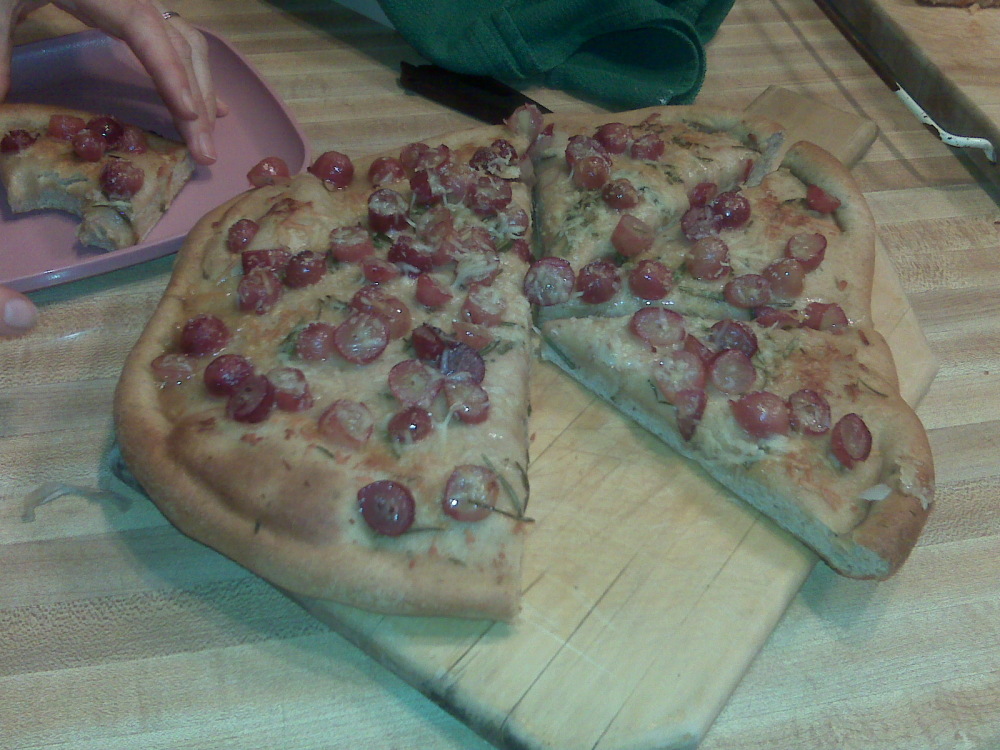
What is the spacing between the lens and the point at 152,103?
3.51m

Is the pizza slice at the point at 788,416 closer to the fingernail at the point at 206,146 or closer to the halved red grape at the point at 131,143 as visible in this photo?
the fingernail at the point at 206,146

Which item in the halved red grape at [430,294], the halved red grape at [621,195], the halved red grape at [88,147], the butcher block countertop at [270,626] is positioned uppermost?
the halved red grape at [621,195]

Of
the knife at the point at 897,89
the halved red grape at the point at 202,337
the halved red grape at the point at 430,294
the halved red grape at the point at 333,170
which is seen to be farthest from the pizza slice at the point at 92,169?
the knife at the point at 897,89

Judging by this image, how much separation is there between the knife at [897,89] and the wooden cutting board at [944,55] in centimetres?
7

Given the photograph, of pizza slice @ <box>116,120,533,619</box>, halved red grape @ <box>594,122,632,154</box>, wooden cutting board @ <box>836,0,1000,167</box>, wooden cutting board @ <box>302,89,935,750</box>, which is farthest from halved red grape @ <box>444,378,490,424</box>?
wooden cutting board @ <box>836,0,1000,167</box>

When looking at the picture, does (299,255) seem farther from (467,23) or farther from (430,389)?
(467,23)

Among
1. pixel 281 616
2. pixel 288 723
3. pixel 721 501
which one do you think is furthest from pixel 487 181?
pixel 288 723

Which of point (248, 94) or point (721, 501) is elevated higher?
point (248, 94)

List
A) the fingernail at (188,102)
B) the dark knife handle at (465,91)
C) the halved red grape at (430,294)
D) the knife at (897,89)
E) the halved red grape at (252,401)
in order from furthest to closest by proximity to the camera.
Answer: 1. the dark knife handle at (465,91)
2. the knife at (897,89)
3. the fingernail at (188,102)
4. the halved red grape at (430,294)
5. the halved red grape at (252,401)

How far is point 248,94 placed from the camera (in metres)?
3.57

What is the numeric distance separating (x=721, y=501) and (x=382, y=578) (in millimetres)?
1047

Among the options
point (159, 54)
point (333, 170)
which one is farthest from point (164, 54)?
point (333, 170)

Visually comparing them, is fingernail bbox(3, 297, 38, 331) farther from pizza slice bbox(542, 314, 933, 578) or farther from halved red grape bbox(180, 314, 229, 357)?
pizza slice bbox(542, 314, 933, 578)

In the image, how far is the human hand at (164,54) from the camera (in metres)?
3.05
